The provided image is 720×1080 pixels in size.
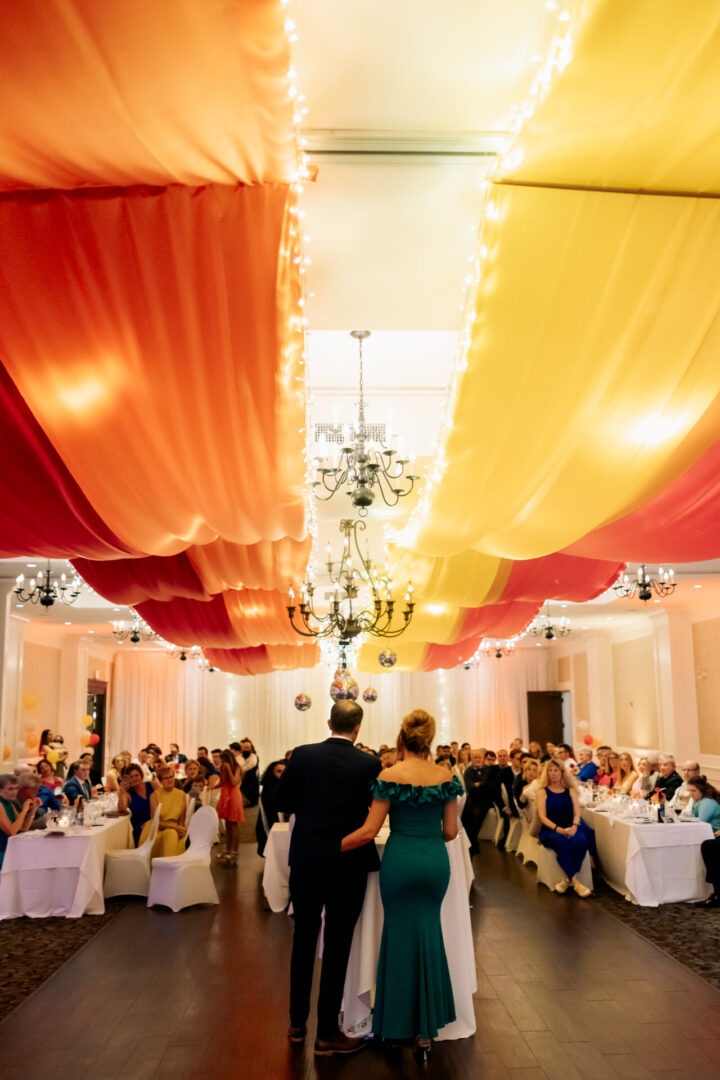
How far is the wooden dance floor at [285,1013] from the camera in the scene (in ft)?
14.4

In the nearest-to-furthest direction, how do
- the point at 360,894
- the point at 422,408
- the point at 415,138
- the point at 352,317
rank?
the point at 415,138 → the point at 360,894 → the point at 352,317 → the point at 422,408

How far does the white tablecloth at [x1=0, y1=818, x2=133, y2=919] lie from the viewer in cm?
805

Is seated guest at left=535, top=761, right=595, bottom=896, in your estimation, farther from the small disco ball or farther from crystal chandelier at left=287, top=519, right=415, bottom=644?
the small disco ball

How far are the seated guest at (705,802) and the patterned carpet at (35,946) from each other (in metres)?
5.61

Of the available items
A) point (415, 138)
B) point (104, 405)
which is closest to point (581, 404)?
point (415, 138)

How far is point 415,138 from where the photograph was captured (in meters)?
3.64

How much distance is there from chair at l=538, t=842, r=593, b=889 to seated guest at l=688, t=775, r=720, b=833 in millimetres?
1176

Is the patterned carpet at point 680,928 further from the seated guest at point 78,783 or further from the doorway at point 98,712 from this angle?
the doorway at point 98,712

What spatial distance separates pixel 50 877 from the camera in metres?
8.18

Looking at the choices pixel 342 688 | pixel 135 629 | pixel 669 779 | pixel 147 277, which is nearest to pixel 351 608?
pixel 669 779

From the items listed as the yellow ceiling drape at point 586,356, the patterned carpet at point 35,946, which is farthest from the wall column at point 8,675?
the yellow ceiling drape at point 586,356

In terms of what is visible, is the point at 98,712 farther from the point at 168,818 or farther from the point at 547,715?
the point at 168,818

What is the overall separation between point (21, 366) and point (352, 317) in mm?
2270

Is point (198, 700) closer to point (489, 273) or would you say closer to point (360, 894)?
point (360, 894)
